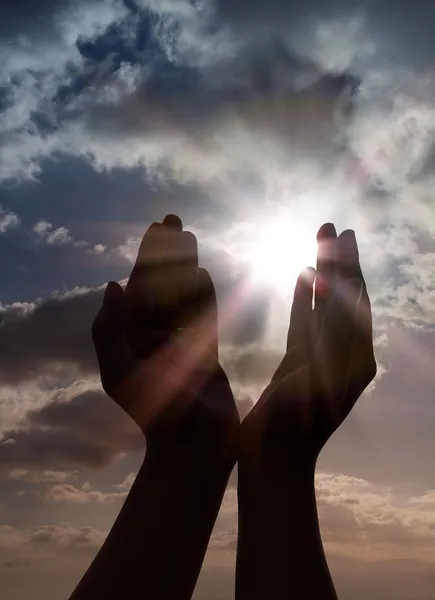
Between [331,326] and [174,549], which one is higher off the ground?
[331,326]

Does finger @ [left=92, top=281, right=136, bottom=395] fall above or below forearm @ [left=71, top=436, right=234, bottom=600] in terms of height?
above

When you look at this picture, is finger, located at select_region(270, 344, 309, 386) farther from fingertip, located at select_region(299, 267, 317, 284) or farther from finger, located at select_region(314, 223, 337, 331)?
fingertip, located at select_region(299, 267, 317, 284)

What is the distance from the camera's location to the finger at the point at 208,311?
17.5 ft

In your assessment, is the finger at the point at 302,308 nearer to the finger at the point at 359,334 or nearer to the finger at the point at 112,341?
the finger at the point at 359,334

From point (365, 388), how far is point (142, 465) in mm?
1510

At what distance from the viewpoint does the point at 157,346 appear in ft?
16.6

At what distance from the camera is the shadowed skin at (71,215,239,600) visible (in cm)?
452

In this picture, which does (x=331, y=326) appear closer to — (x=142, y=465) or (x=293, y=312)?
(x=293, y=312)

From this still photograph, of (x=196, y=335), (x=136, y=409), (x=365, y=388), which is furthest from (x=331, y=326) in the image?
(x=136, y=409)

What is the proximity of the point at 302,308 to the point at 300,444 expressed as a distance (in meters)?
1.05

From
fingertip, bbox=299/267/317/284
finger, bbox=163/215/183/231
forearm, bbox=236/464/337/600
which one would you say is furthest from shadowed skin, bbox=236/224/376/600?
finger, bbox=163/215/183/231

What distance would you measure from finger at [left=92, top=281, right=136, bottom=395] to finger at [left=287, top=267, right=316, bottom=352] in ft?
3.68

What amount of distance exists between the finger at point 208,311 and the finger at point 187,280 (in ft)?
0.22

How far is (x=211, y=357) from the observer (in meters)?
5.23
